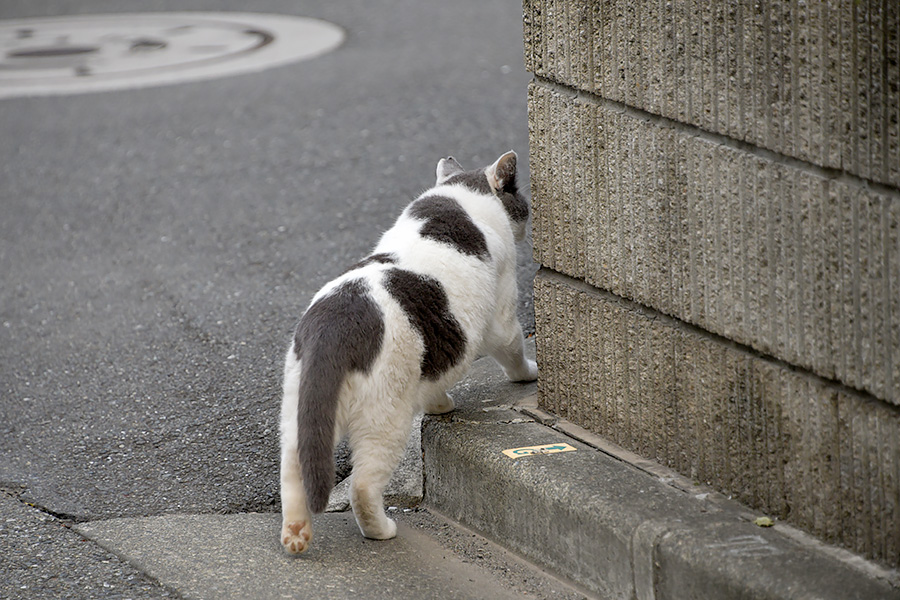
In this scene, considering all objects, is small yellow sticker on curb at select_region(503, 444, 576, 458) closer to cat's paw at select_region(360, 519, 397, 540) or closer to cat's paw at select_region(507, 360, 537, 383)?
cat's paw at select_region(360, 519, 397, 540)

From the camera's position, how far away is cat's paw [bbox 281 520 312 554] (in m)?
3.04

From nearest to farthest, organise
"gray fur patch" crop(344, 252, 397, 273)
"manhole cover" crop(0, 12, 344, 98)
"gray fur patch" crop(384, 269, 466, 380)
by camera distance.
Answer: "gray fur patch" crop(384, 269, 466, 380), "gray fur patch" crop(344, 252, 397, 273), "manhole cover" crop(0, 12, 344, 98)

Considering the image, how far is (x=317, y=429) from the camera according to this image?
114 inches

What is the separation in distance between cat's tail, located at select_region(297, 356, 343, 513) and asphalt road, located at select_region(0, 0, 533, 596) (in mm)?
602

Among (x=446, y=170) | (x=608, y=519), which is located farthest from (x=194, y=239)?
(x=608, y=519)

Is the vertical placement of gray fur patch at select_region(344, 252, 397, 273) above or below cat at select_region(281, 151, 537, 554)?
above

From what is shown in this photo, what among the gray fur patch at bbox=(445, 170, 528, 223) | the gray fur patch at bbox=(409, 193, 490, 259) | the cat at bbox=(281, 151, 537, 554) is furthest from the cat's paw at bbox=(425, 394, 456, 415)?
the gray fur patch at bbox=(445, 170, 528, 223)

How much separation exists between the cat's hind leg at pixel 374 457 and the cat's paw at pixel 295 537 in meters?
0.16

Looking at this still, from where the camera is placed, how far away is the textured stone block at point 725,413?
2.41 m

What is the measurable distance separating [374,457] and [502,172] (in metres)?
1.30

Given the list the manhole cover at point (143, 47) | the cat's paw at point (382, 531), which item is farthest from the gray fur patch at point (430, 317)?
the manhole cover at point (143, 47)

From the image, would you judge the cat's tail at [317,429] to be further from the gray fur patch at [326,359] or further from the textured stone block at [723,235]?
the textured stone block at [723,235]

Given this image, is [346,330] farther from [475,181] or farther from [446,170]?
[446,170]

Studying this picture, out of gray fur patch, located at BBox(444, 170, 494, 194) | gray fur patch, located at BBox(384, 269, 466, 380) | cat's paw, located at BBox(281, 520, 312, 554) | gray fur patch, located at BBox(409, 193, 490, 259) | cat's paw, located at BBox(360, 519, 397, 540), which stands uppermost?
gray fur patch, located at BBox(444, 170, 494, 194)
